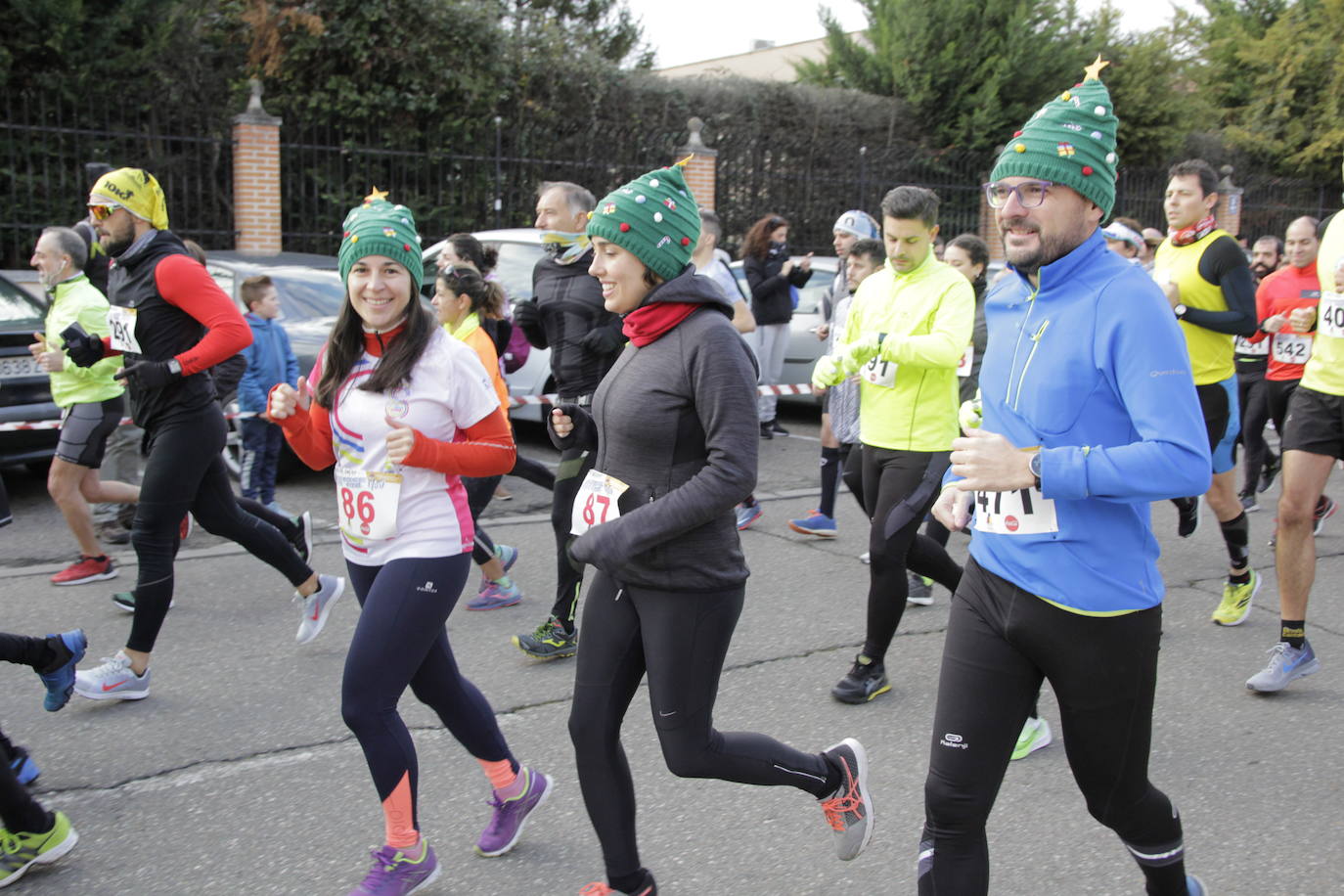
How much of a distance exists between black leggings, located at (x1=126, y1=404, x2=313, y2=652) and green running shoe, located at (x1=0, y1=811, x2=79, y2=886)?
1325mm

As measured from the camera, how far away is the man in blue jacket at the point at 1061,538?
97.2 inches

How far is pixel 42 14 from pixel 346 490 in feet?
44.3

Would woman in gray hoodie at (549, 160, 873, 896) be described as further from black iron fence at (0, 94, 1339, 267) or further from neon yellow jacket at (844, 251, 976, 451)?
black iron fence at (0, 94, 1339, 267)

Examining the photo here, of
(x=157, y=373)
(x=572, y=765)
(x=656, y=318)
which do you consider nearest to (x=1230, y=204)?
(x=572, y=765)

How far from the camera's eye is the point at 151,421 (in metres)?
4.76

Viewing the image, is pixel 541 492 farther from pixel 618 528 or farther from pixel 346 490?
pixel 618 528

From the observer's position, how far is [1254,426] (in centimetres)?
877

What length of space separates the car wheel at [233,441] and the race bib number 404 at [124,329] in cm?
231

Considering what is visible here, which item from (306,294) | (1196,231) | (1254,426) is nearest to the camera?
(1196,231)

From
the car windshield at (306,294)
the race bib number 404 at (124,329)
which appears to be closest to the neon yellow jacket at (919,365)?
the race bib number 404 at (124,329)

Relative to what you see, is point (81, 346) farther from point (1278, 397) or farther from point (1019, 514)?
point (1278, 397)

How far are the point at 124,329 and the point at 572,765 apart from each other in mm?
2485

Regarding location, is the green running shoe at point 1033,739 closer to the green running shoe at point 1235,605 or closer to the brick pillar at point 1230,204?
→ the green running shoe at point 1235,605

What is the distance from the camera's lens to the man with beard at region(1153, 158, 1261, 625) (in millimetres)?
5398
